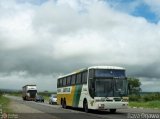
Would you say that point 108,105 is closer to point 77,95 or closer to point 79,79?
point 79,79

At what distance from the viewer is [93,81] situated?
30500 millimetres

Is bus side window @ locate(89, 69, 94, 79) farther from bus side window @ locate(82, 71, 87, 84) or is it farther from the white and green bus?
bus side window @ locate(82, 71, 87, 84)

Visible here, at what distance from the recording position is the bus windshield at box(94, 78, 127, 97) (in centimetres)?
3036

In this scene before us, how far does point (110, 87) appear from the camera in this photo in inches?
1195

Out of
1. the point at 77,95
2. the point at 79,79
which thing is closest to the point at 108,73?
the point at 79,79

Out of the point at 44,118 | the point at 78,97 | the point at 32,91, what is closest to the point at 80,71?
the point at 78,97

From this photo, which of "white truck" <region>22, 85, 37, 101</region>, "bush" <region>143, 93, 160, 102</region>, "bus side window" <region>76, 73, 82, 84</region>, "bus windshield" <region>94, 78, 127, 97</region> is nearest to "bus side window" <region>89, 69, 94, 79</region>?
"bus windshield" <region>94, 78, 127, 97</region>

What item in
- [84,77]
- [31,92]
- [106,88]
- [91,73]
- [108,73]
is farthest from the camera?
[31,92]

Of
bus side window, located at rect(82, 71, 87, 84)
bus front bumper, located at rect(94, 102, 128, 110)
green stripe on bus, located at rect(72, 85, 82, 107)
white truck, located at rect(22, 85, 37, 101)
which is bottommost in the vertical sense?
bus front bumper, located at rect(94, 102, 128, 110)

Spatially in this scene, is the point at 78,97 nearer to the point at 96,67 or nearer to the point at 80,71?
the point at 80,71

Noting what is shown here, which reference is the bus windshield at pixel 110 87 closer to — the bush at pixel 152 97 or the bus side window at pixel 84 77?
the bus side window at pixel 84 77

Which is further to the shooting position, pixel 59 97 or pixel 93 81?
pixel 59 97

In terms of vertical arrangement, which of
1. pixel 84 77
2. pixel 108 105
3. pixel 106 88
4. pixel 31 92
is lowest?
pixel 108 105

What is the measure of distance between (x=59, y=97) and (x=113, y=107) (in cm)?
1554
